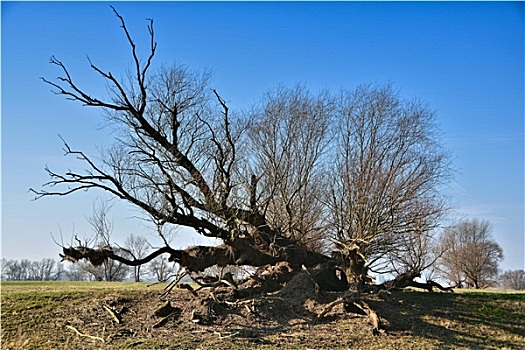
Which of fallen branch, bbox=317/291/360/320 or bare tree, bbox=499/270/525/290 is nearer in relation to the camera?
fallen branch, bbox=317/291/360/320

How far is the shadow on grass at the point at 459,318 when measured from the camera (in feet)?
41.2

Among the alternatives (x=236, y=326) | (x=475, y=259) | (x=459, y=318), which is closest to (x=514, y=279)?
(x=475, y=259)

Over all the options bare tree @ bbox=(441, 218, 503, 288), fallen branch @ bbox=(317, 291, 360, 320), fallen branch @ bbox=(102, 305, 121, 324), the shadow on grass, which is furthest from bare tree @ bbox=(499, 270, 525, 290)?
→ fallen branch @ bbox=(102, 305, 121, 324)

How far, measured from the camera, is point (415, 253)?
15.1 metres

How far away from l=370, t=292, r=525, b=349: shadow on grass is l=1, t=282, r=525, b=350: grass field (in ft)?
0.09

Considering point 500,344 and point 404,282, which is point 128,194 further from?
point 500,344

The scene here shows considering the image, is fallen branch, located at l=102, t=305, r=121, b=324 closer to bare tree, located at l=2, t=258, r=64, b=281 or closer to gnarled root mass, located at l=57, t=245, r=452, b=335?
gnarled root mass, located at l=57, t=245, r=452, b=335

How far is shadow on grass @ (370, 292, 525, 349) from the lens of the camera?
12.6 metres

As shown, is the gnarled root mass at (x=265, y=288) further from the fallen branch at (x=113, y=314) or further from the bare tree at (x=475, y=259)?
the bare tree at (x=475, y=259)

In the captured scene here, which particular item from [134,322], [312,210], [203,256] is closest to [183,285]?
[203,256]

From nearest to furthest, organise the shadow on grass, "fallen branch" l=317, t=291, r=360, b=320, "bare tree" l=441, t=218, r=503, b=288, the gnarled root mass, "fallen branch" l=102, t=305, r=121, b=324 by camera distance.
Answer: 1. the shadow on grass
2. "fallen branch" l=102, t=305, r=121, b=324
3. "fallen branch" l=317, t=291, r=360, b=320
4. the gnarled root mass
5. "bare tree" l=441, t=218, r=503, b=288

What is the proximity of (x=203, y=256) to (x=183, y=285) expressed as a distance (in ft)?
4.03

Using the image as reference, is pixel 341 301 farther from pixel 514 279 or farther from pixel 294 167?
pixel 514 279

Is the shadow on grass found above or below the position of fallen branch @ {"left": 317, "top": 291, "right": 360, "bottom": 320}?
below
